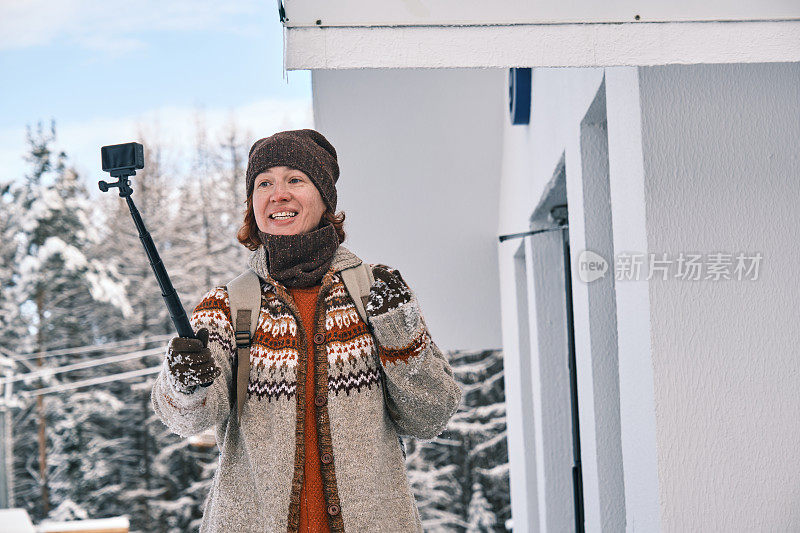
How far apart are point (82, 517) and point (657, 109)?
45.0 ft

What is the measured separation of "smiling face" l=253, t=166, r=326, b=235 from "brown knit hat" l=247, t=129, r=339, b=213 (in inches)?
0.5

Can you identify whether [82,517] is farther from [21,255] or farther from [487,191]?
[487,191]

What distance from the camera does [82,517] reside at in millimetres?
13680

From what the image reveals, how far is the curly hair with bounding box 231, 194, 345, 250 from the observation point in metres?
1.93

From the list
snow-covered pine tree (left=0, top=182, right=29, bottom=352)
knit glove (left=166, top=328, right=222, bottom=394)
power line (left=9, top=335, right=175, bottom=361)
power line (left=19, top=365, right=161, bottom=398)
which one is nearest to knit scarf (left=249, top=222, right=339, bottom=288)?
knit glove (left=166, top=328, right=222, bottom=394)

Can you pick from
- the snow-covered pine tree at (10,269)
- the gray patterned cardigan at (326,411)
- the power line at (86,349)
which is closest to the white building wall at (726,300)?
the gray patterned cardigan at (326,411)

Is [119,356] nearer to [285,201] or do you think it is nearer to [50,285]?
[50,285]

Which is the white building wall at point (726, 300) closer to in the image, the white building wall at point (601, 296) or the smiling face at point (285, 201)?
the white building wall at point (601, 296)

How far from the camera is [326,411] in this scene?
173cm

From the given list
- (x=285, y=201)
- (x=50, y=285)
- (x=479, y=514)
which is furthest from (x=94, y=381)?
(x=285, y=201)

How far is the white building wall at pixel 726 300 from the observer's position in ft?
5.17

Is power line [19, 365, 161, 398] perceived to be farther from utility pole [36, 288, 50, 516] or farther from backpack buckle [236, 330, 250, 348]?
backpack buckle [236, 330, 250, 348]

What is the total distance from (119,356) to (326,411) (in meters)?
13.2

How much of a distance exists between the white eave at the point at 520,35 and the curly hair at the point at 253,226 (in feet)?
2.13
